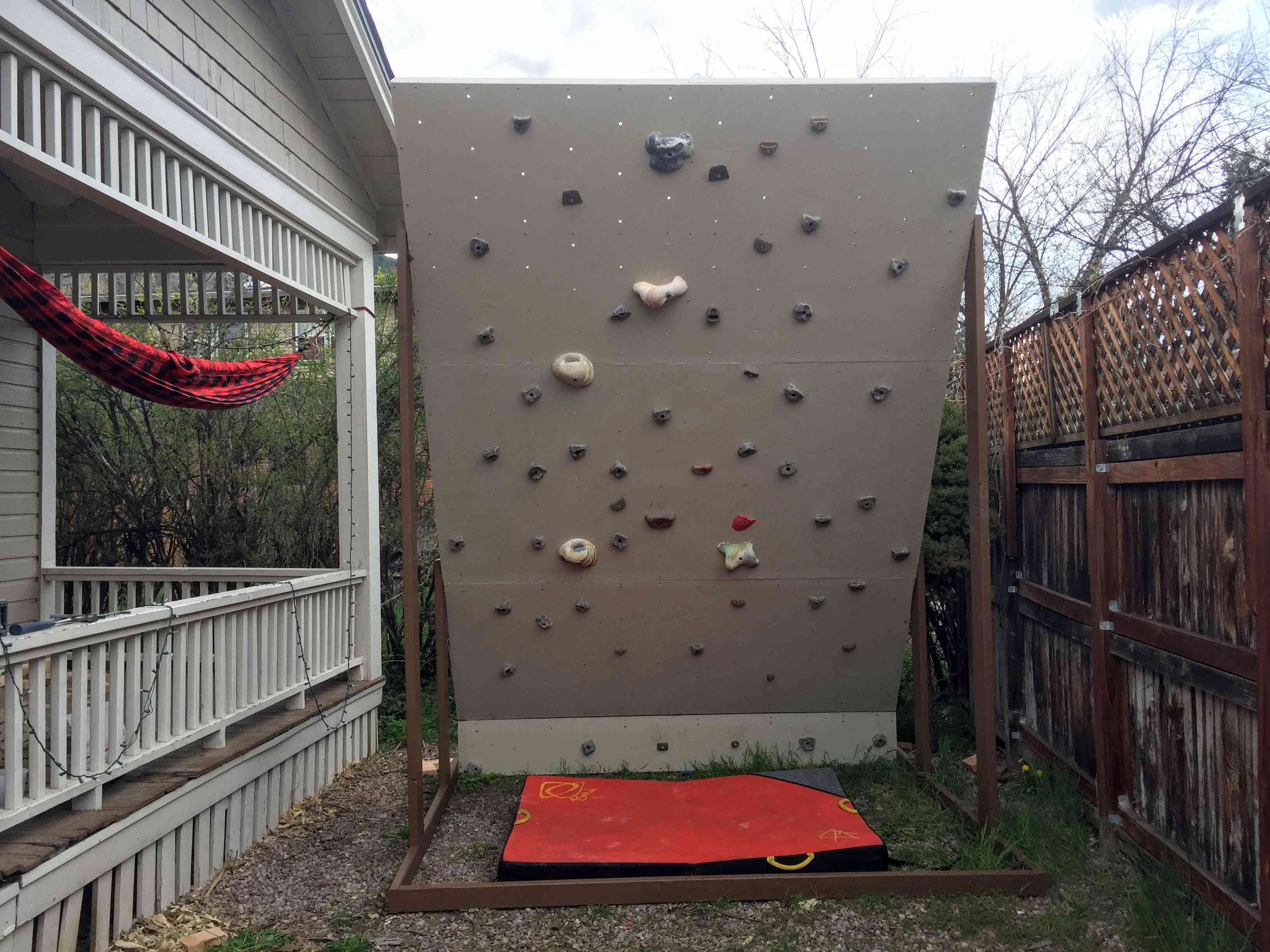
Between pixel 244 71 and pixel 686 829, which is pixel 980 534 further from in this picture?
pixel 244 71

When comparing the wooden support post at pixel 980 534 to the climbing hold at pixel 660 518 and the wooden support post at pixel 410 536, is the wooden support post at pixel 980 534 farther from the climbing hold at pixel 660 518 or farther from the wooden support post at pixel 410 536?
the wooden support post at pixel 410 536

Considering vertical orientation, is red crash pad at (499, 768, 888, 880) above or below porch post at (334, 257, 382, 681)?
below

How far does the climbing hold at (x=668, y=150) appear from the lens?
3199mm

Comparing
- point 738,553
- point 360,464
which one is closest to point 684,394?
point 738,553

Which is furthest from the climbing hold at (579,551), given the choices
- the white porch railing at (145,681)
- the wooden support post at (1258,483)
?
the wooden support post at (1258,483)

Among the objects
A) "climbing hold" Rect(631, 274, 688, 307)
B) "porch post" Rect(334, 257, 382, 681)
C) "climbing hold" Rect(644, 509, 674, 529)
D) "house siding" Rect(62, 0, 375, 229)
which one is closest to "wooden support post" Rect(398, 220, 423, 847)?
"climbing hold" Rect(631, 274, 688, 307)

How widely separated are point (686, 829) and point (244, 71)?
362cm

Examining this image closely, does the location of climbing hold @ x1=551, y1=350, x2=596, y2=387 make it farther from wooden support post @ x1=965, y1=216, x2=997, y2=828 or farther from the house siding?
the house siding

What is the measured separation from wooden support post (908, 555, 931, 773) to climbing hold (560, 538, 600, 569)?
4.75 ft

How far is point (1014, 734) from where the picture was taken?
179 inches

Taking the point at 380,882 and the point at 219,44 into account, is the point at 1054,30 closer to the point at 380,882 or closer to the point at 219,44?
the point at 219,44

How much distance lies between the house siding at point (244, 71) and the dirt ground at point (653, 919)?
9.66 ft

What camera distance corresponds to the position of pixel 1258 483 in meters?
2.39

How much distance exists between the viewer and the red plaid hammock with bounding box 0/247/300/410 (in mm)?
3391
